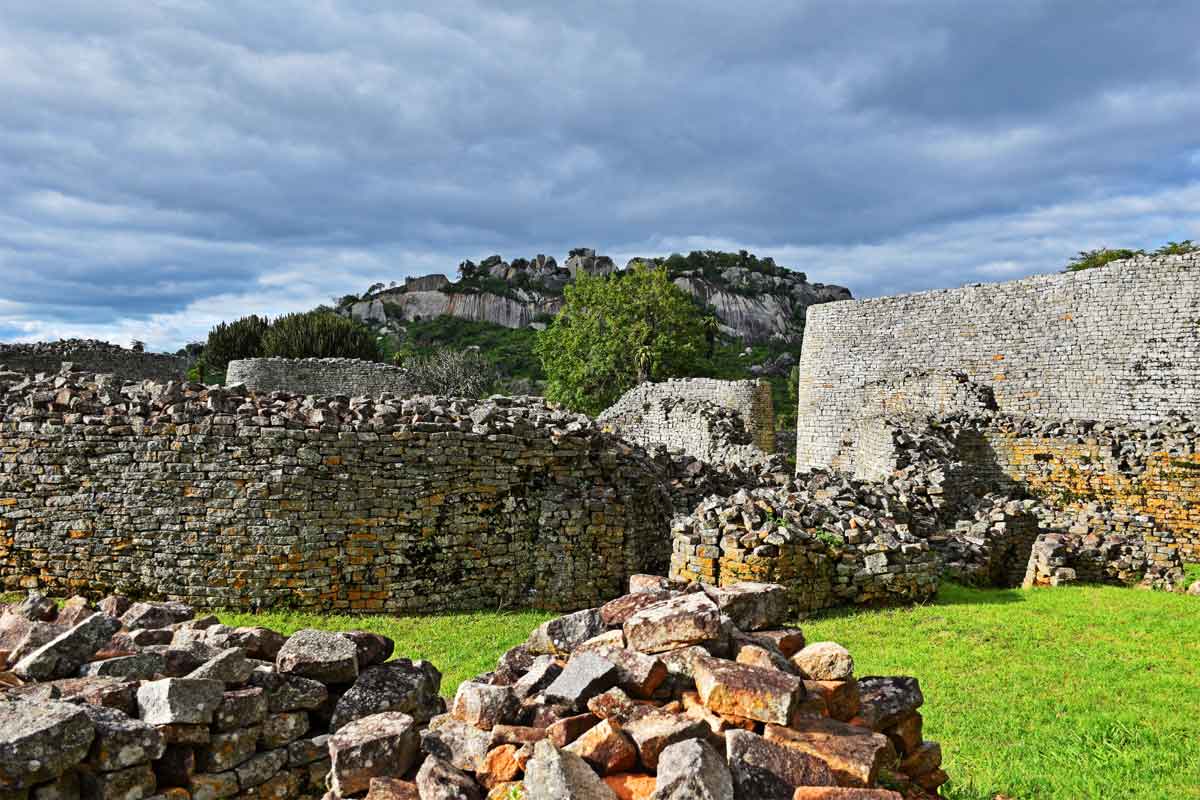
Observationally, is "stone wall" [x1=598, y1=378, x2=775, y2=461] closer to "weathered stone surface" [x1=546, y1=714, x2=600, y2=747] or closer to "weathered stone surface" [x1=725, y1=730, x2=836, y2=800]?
"weathered stone surface" [x1=546, y1=714, x2=600, y2=747]

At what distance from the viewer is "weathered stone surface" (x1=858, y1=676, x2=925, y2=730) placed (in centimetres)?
418

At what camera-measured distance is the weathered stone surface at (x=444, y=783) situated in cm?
356

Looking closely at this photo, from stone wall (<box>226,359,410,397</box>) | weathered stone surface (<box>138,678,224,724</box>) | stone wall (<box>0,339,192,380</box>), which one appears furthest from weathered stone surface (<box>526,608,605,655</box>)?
stone wall (<box>226,359,410,397</box>)

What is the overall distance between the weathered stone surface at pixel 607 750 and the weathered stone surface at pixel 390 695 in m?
1.94

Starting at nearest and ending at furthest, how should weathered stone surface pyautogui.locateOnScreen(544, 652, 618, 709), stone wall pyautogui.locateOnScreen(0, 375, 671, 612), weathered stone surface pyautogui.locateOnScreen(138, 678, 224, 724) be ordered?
weathered stone surface pyautogui.locateOnScreen(544, 652, 618, 709) → weathered stone surface pyautogui.locateOnScreen(138, 678, 224, 724) → stone wall pyautogui.locateOnScreen(0, 375, 671, 612)

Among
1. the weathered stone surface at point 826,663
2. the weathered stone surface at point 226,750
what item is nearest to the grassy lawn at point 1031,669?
the weathered stone surface at point 826,663

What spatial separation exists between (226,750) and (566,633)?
212 cm

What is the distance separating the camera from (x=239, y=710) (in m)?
4.59

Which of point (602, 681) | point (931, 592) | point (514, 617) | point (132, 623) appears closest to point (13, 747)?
point (132, 623)

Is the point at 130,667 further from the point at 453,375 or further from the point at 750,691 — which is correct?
the point at 453,375

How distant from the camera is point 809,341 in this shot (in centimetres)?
2805

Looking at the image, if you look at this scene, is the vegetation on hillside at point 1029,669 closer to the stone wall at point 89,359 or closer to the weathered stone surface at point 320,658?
the weathered stone surface at point 320,658

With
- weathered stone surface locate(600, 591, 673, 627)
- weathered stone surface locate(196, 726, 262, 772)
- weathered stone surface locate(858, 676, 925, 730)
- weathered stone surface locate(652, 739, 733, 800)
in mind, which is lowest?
weathered stone surface locate(196, 726, 262, 772)

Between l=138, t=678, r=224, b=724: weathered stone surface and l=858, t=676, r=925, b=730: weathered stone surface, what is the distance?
368cm
